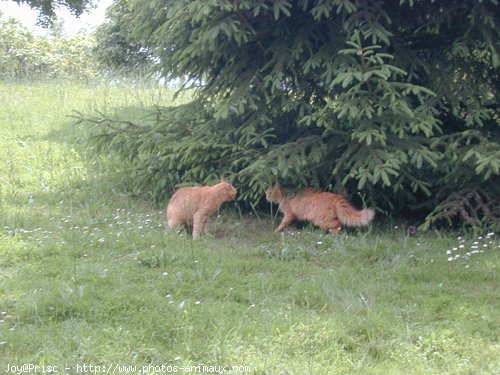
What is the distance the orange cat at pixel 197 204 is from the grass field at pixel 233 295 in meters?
0.25

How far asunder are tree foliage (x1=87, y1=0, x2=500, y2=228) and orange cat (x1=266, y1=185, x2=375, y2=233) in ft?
0.65

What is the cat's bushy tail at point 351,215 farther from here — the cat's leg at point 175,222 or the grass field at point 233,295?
the cat's leg at point 175,222

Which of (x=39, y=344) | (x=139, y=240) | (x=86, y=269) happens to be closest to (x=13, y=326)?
(x=39, y=344)

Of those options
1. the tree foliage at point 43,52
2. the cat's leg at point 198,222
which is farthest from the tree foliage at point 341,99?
the tree foliage at point 43,52

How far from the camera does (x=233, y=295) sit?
6445 mm

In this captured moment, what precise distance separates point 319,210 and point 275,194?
61cm

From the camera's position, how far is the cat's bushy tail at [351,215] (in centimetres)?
850

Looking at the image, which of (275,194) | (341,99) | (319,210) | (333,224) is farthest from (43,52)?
(341,99)

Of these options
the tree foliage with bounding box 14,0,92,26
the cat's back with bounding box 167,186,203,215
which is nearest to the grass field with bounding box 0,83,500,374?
the cat's back with bounding box 167,186,203,215

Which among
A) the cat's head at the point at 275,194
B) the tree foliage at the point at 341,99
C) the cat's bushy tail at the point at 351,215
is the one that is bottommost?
the cat's bushy tail at the point at 351,215

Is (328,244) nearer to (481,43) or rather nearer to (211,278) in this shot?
(211,278)

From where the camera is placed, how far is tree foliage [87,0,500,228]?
8109 mm

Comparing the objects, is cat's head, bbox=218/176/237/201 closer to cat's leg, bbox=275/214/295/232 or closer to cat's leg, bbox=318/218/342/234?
cat's leg, bbox=275/214/295/232

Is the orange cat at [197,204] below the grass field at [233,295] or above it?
above
